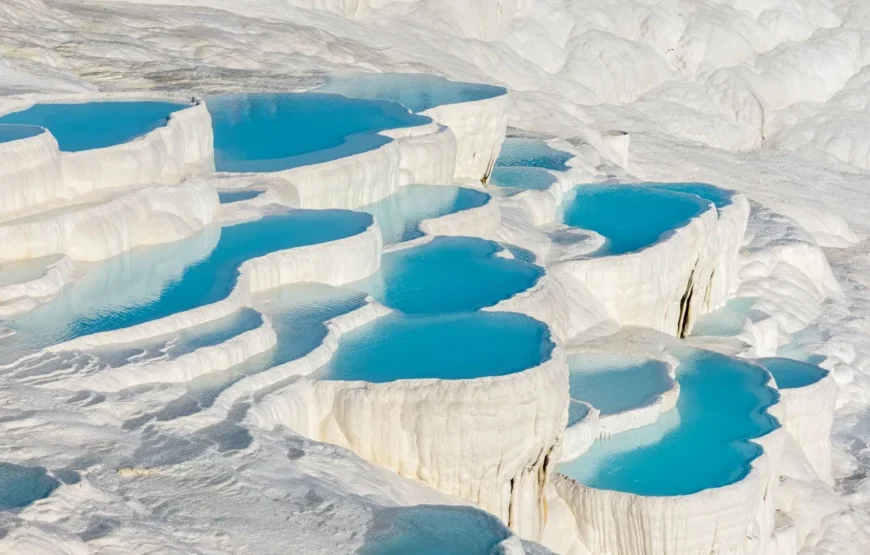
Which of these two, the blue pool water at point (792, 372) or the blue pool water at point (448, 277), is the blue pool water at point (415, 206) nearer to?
the blue pool water at point (448, 277)

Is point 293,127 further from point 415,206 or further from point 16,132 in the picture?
point 16,132

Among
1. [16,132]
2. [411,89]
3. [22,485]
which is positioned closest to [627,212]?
[411,89]

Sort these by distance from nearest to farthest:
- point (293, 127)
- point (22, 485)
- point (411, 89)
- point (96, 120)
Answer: point (22, 485) → point (96, 120) → point (293, 127) → point (411, 89)

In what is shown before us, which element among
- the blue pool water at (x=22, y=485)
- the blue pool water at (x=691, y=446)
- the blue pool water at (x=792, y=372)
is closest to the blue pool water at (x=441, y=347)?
the blue pool water at (x=691, y=446)

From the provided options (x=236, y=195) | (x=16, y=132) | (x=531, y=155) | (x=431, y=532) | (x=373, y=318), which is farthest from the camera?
(x=531, y=155)

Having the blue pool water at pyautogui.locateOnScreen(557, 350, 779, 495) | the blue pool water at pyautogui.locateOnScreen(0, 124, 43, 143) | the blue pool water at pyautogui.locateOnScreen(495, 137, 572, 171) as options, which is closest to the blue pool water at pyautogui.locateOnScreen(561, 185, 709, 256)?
the blue pool water at pyautogui.locateOnScreen(495, 137, 572, 171)

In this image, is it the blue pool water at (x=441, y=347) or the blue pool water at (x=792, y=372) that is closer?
the blue pool water at (x=441, y=347)

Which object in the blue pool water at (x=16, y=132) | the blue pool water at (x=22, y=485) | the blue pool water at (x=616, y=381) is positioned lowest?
the blue pool water at (x=616, y=381)

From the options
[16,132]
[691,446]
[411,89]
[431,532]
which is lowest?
[691,446]
